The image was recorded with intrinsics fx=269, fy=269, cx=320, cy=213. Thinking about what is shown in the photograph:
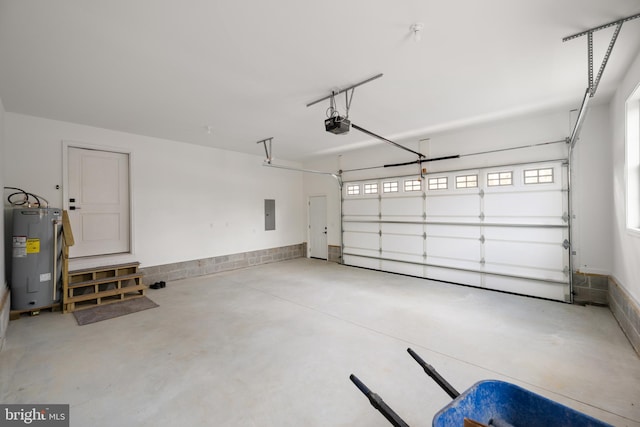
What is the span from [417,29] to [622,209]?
3.70m

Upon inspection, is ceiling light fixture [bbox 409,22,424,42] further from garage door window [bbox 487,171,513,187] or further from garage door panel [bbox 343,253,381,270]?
garage door panel [bbox 343,253,381,270]

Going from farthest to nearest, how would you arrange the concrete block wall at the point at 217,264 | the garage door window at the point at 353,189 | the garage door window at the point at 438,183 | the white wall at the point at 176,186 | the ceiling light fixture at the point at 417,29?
the garage door window at the point at 353,189 < the garage door window at the point at 438,183 < the concrete block wall at the point at 217,264 < the white wall at the point at 176,186 < the ceiling light fixture at the point at 417,29

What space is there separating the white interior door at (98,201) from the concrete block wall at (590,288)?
836cm

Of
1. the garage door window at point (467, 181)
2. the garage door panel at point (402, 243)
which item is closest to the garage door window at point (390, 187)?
the garage door panel at point (402, 243)

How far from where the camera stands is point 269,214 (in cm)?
820

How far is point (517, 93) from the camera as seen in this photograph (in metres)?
3.84

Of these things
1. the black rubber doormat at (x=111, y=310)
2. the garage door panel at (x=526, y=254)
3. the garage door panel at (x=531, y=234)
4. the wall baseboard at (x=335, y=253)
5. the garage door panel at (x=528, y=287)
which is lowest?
the black rubber doormat at (x=111, y=310)

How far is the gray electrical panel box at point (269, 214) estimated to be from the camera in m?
8.12

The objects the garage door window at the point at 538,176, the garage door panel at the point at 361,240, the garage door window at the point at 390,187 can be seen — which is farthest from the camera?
the garage door panel at the point at 361,240

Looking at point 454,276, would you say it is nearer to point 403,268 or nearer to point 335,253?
point 403,268

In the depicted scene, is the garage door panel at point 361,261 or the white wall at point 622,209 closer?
the white wall at point 622,209

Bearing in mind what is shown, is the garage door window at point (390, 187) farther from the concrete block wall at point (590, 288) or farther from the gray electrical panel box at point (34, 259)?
the gray electrical panel box at point (34, 259)

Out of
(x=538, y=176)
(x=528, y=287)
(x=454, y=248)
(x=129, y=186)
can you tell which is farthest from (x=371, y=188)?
(x=129, y=186)

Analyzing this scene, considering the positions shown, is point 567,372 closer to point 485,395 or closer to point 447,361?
point 447,361
